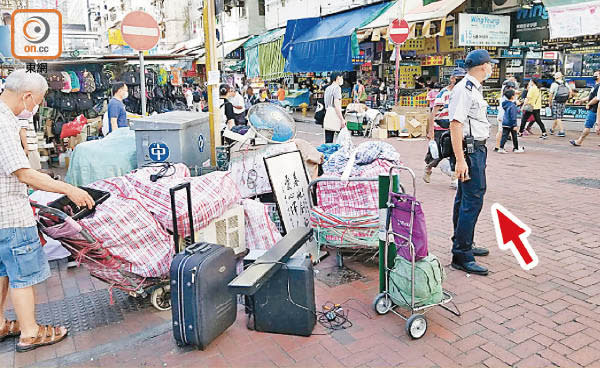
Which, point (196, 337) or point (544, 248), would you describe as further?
point (544, 248)

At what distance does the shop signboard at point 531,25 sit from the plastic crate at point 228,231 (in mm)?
14068

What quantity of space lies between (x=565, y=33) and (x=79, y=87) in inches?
486

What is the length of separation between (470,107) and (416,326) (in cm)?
206

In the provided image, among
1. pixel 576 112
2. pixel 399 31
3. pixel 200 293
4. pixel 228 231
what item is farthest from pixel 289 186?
pixel 576 112

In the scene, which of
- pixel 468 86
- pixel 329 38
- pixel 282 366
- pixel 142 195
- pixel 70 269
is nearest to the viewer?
pixel 282 366

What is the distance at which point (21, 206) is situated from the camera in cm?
335

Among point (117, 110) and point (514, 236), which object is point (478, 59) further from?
point (117, 110)

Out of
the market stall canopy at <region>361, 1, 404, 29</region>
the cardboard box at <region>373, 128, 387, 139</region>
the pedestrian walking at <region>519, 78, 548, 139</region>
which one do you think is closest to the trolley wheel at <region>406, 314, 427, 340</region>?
the pedestrian walking at <region>519, 78, 548, 139</region>

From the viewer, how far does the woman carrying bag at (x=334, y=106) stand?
9.85m

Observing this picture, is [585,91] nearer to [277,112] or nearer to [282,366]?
[277,112]

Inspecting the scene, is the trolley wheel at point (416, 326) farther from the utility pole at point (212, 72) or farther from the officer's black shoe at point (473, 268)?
the utility pole at point (212, 72)

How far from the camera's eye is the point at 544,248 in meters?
5.31

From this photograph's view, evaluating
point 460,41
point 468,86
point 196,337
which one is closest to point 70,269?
point 196,337

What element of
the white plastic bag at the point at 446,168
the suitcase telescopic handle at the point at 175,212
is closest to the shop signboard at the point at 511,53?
the white plastic bag at the point at 446,168
